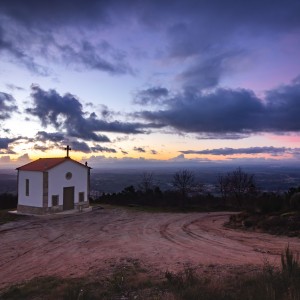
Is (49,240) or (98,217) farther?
(98,217)

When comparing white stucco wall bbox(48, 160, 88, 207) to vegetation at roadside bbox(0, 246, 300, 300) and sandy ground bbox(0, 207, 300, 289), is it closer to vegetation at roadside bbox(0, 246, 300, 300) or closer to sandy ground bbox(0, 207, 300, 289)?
sandy ground bbox(0, 207, 300, 289)

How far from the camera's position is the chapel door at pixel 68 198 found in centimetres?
3019

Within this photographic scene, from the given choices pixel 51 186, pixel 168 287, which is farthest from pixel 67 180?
pixel 168 287

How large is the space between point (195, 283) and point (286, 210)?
591 inches

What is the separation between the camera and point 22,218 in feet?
86.9

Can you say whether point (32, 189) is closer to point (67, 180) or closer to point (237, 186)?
point (67, 180)

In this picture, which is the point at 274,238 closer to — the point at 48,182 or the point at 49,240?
the point at 49,240

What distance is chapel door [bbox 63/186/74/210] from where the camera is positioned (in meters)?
30.2

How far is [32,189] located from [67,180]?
9.60 feet

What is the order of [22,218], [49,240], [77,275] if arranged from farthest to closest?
[22,218] → [49,240] → [77,275]

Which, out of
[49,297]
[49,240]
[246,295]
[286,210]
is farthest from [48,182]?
[246,295]

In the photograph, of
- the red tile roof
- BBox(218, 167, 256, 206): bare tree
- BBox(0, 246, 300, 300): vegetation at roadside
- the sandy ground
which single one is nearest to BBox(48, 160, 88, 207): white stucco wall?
the red tile roof

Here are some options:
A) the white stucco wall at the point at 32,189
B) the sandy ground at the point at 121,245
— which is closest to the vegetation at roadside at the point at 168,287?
the sandy ground at the point at 121,245

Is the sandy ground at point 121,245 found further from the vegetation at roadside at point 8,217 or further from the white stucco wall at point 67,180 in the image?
the white stucco wall at point 67,180
